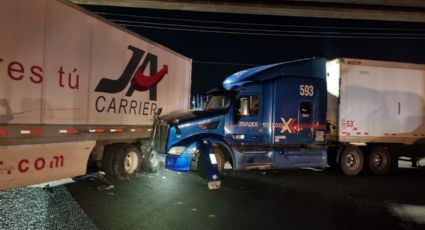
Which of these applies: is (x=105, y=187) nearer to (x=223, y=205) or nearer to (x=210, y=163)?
(x=210, y=163)

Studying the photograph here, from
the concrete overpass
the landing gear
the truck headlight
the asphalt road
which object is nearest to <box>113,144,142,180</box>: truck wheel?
the asphalt road

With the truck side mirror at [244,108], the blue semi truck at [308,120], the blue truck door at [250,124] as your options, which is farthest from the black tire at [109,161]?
the truck side mirror at [244,108]

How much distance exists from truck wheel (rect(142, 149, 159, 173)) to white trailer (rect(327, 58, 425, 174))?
583 cm

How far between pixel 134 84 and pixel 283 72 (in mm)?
4456

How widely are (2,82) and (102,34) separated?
330cm

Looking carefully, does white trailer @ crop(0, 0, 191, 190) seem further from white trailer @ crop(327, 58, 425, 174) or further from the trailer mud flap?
white trailer @ crop(327, 58, 425, 174)

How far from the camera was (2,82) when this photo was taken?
274 inches

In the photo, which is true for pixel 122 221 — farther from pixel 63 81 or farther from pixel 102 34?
pixel 102 34

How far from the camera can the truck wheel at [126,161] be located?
435 inches

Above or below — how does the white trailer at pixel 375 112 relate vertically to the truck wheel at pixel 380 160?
above

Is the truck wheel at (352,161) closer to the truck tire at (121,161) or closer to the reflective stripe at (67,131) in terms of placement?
the truck tire at (121,161)

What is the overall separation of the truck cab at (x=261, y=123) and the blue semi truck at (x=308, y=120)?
1.1 inches

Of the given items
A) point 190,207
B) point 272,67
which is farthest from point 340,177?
point 190,207

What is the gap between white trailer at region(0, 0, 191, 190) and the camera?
7191mm
